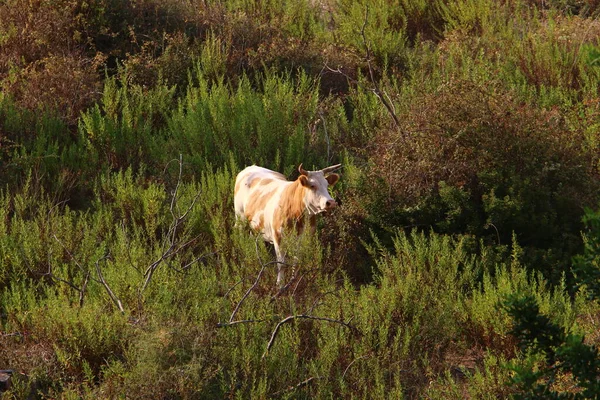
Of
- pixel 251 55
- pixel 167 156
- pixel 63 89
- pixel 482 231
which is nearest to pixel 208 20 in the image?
pixel 251 55

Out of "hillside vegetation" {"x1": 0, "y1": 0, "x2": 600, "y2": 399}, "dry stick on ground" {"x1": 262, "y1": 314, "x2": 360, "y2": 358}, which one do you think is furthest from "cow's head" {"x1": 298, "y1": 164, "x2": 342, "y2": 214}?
"dry stick on ground" {"x1": 262, "y1": 314, "x2": 360, "y2": 358}

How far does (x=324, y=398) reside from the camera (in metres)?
6.82

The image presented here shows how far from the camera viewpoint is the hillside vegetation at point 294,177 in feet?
22.9

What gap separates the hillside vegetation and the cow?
0.77ft

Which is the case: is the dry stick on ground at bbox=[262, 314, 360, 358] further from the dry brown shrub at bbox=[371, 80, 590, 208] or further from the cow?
the dry brown shrub at bbox=[371, 80, 590, 208]

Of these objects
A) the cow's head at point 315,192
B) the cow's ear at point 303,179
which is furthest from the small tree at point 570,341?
the cow's ear at point 303,179

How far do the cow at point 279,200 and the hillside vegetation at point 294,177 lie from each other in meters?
0.23

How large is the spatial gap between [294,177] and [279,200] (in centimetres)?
164

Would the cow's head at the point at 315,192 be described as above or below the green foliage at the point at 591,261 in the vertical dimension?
below

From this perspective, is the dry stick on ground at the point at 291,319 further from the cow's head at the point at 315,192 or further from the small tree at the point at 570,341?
the small tree at the point at 570,341

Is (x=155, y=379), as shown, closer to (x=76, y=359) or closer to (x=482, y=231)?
(x=76, y=359)

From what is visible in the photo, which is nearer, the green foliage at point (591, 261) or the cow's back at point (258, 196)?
the green foliage at point (591, 261)

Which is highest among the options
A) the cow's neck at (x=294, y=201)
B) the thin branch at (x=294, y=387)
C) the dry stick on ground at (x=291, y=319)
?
the cow's neck at (x=294, y=201)

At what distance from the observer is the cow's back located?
902 cm
